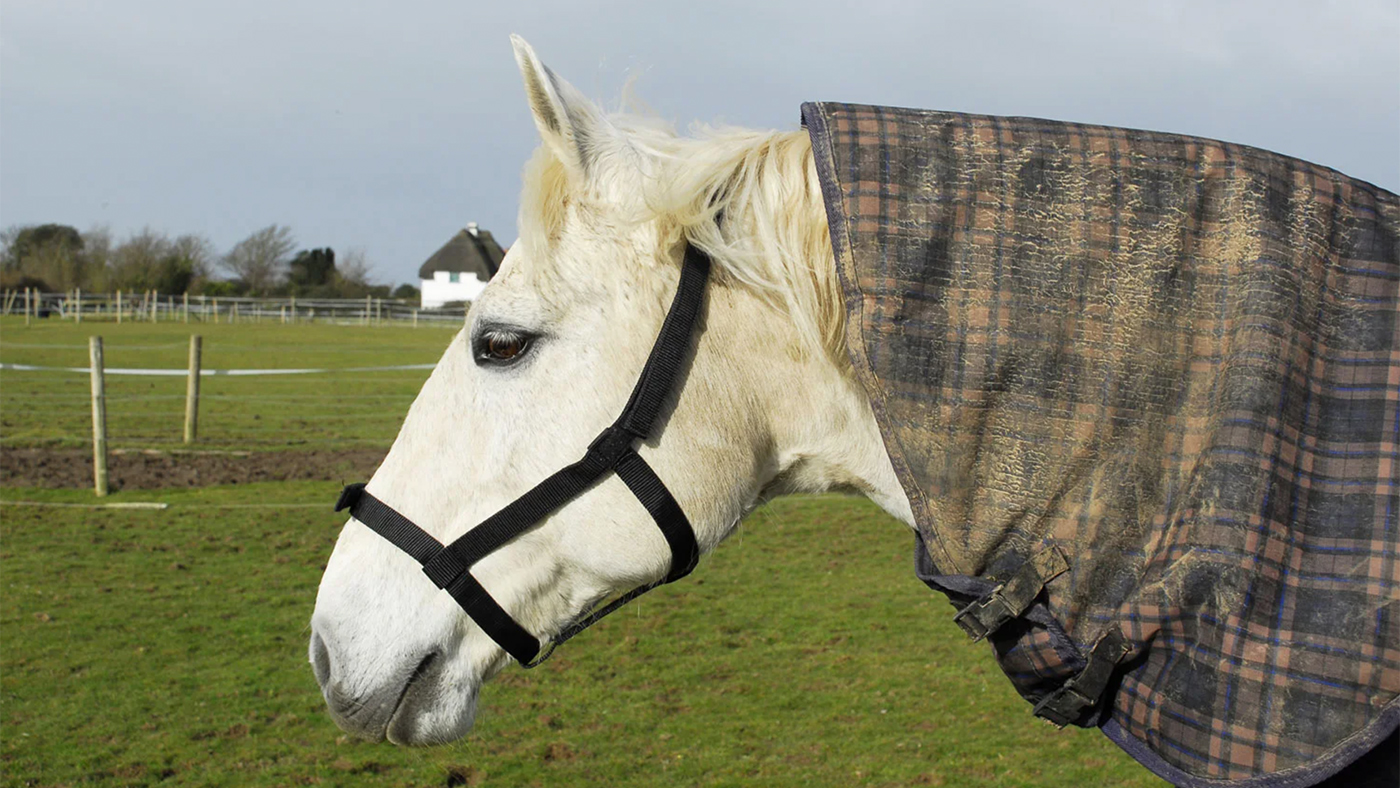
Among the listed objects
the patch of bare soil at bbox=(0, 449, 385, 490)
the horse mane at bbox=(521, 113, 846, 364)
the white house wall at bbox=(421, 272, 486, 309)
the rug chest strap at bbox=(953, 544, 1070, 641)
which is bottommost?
the patch of bare soil at bbox=(0, 449, 385, 490)

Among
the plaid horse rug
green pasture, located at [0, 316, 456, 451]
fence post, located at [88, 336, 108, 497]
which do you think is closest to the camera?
the plaid horse rug

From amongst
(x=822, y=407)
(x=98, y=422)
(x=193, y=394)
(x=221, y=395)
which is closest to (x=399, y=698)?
(x=822, y=407)

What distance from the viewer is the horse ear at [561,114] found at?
4.80ft

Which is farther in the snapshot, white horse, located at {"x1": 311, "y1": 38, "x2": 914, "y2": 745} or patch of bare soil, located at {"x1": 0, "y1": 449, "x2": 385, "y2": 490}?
patch of bare soil, located at {"x1": 0, "y1": 449, "x2": 385, "y2": 490}

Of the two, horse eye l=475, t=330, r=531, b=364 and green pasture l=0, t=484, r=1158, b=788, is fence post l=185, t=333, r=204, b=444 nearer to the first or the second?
green pasture l=0, t=484, r=1158, b=788

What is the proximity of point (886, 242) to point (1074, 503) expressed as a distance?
1.52ft

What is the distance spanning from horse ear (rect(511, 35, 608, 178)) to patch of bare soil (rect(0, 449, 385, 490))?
9144 mm

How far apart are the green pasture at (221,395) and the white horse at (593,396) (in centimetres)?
1142

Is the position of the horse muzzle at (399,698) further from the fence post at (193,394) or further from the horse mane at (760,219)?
the fence post at (193,394)

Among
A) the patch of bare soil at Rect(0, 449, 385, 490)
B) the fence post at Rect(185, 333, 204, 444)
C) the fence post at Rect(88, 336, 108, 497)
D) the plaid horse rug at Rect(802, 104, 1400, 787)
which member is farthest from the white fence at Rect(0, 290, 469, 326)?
the plaid horse rug at Rect(802, 104, 1400, 787)

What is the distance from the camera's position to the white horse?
59.0 inches

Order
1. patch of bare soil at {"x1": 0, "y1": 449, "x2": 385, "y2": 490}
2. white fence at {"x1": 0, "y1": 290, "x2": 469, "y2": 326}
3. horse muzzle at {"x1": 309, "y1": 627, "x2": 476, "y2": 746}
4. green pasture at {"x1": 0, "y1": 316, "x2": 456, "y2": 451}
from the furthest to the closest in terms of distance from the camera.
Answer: white fence at {"x1": 0, "y1": 290, "x2": 469, "y2": 326}, green pasture at {"x1": 0, "y1": 316, "x2": 456, "y2": 451}, patch of bare soil at {"x1": 0, "y1": 449, "x2": 385, "y2": 490}, horse muzzle at {"x1": 309, "y1": 627, "x2": 476, "y2": 746}

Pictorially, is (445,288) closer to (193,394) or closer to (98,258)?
(98,258)

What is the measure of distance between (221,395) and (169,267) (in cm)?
3780
